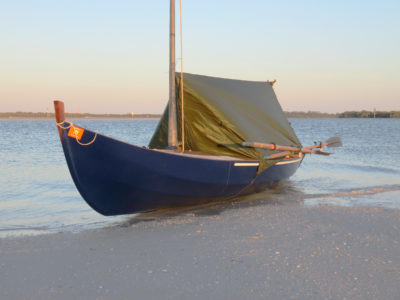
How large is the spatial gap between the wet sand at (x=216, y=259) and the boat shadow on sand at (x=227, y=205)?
44cm

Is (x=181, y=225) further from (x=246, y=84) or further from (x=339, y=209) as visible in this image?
(x=246, y=84)

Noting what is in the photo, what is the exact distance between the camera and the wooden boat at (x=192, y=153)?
22.8ft

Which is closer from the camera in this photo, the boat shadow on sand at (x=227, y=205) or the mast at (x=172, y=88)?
the boat shadow on sand at (x=227, y=205)

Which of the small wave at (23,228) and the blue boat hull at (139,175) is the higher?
the blue boat hull at (139,175)

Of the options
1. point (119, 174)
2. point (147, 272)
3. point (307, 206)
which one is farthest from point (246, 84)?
point (147, 272)

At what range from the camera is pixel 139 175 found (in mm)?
7305

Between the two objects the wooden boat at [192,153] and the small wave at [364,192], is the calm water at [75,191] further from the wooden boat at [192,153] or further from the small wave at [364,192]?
the wooden boat at [192,153]

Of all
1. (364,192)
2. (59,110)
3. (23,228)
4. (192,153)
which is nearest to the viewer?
(59,110)

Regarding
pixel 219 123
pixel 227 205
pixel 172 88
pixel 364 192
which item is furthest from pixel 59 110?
pixel 364 192

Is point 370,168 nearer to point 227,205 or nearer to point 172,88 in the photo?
point 227,205

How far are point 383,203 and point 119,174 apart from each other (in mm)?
6156

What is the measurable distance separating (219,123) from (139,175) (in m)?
2.81

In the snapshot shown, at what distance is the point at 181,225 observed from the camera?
705cm

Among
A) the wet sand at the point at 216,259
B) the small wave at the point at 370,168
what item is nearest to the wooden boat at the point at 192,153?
the wet sand at the point at 216,259
